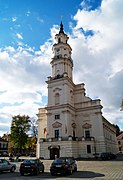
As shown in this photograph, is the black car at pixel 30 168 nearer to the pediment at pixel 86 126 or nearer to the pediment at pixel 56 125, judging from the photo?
the pediment at pixel 56 125

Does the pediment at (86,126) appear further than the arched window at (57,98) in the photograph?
No

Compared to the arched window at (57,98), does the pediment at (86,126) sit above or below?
below

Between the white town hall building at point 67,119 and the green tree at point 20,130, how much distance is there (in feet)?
24.3

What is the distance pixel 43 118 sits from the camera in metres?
57.0

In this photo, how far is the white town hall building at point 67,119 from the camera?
47.6 m

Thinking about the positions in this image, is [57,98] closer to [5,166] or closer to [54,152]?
[54,152]

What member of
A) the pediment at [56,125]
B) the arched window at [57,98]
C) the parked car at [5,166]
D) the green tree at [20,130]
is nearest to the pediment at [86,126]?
→ the pediment at [56,125]

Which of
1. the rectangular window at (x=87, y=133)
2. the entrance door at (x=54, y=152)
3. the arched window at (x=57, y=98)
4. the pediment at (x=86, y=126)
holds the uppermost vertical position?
the arched window at (x=57, y=98)

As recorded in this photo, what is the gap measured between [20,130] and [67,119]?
18.8 meters

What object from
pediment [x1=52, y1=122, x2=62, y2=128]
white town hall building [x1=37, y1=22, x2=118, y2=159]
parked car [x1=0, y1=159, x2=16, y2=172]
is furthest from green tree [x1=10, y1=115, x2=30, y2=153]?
parked car [x1=0, y1=159, x2=16, y2=172]

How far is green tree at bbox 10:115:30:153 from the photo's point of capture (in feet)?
196

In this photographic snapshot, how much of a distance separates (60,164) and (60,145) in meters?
29.0

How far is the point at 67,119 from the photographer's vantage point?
1946 inches

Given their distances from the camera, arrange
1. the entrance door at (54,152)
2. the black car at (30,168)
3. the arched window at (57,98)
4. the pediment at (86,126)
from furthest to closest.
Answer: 1. the arched window at (57,98)
2. the pediment at (86,126)
3. the entrance door at (54,152)
4. the black car at (30,168)
